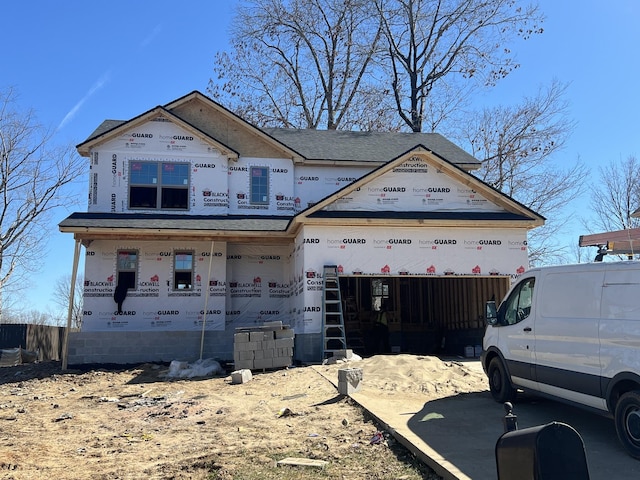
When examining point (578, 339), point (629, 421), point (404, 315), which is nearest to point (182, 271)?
point (404, 315)

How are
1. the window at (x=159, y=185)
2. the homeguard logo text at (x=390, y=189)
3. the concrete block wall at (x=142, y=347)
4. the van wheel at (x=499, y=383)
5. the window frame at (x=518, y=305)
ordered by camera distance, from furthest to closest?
1. the window at (x=159, y=185)
2. the homeguard logo text at (x=390, y=189)
3. the concrete block wall at (x=142, y=347)
4. the van wheel at (x=499, y=383)
5. the window frame at (x=518, y=305)

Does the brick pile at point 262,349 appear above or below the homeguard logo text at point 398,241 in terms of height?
below

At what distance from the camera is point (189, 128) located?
1925cm

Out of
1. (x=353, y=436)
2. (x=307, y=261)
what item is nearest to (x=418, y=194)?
(x=307, y=261)

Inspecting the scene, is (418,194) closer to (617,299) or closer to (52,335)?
(617,299)

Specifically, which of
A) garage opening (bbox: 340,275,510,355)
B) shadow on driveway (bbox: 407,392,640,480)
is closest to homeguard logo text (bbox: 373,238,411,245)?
garage opening (bbox: 340,275,510,355)

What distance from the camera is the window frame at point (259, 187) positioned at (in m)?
19.9

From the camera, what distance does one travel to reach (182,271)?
18422 millimetres

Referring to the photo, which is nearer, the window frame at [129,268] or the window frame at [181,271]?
the window frame at [129,268]

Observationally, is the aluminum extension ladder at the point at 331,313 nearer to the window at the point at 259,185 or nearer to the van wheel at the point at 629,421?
the window at the point at 259,185

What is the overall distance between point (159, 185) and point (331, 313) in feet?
27.0

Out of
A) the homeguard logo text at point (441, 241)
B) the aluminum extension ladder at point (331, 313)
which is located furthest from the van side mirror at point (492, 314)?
the homeguard logo text at point (441, 241)

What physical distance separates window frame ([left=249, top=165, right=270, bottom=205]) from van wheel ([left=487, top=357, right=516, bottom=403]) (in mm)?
12653

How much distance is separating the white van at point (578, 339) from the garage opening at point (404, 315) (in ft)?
39.1
